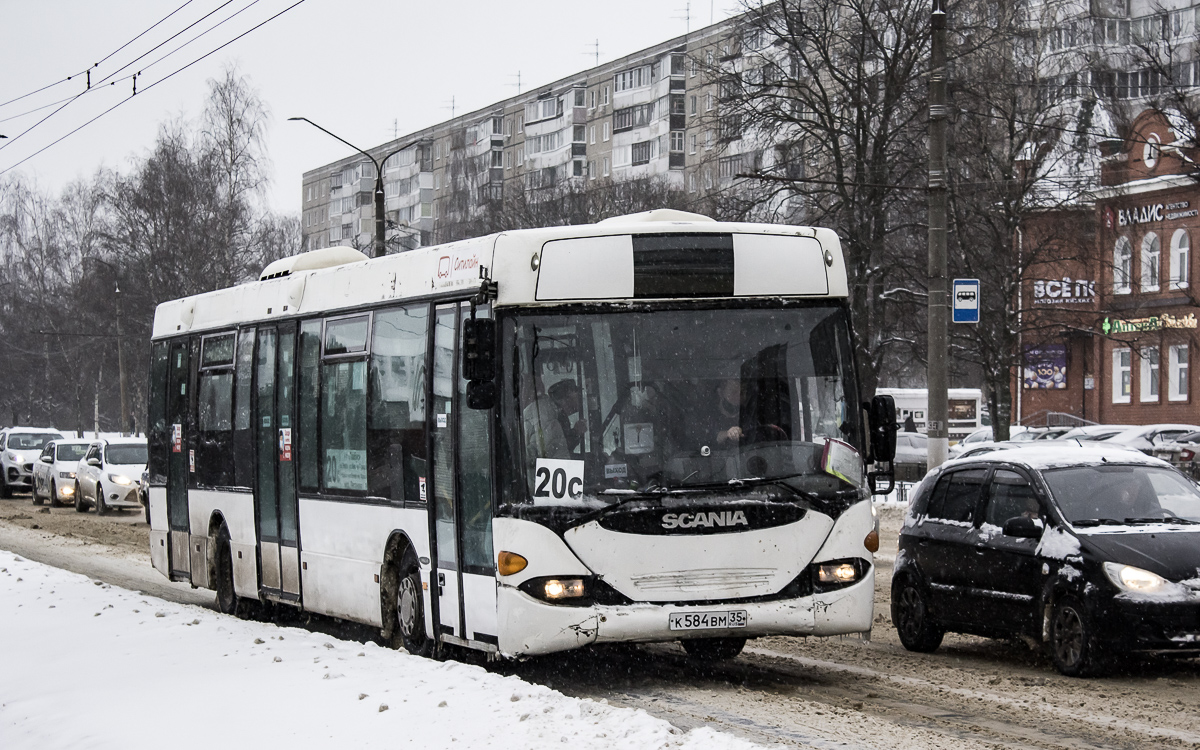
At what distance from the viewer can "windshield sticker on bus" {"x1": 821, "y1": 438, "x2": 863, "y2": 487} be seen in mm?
10016

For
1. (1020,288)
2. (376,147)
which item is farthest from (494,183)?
(1020,288)

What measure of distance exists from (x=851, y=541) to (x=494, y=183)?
96.5m

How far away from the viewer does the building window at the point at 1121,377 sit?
60.3m

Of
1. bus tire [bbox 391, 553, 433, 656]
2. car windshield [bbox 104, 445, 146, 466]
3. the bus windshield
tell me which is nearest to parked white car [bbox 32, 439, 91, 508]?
car windshield [bbox 104, 445, 146, 466]

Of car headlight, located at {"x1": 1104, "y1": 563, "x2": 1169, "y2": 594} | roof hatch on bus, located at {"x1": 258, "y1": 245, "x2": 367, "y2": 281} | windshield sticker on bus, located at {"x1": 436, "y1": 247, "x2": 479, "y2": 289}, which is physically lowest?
car headlight, located at {"x1": 1104, "y1": 563, "x2": 1169, "y2": 594}

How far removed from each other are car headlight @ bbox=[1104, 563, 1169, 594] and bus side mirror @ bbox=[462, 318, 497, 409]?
3962mm

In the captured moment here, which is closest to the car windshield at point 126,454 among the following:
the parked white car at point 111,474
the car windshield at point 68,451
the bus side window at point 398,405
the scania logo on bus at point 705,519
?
the parked white car at point 111,474

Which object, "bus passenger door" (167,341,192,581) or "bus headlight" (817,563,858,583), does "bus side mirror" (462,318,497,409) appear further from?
"bus passenger door" (167,341,192,581)

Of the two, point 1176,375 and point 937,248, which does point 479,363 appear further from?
point 1176,375

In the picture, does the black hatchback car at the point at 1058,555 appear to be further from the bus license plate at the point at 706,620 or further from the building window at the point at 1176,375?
the building window at the point at 1176,375

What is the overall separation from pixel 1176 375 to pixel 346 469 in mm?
50881

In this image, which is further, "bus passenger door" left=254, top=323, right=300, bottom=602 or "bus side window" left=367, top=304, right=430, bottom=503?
"bus passenger door" left=254, top=323, right=300, bottom=602

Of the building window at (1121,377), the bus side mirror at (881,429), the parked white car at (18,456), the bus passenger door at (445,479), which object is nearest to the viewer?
the bus side mirror at (881,429)

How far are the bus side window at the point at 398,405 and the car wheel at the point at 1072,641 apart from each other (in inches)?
168
